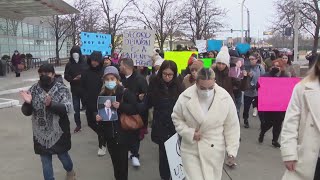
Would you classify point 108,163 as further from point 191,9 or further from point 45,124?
point 191,9

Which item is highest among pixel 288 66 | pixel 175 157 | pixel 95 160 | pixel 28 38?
pixel 28 38

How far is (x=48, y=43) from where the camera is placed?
48.6 m

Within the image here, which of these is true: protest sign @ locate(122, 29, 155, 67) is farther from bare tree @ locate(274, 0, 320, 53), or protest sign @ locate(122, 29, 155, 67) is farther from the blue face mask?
bare tree @ locate(274, 0, 320, 53)

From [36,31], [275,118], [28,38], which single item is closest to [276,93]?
[275,118]

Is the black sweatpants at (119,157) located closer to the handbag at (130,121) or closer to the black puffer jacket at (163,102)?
the handbag at (130,121)

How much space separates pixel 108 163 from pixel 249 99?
13.7ft

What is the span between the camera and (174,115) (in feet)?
13.8

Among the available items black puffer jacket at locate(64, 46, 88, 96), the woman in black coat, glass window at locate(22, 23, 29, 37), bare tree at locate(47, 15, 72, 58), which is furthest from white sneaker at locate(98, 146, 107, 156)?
bare tree at locate(47, 15, 72, 58)

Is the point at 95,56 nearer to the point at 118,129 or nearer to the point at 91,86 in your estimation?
the point at 91,86

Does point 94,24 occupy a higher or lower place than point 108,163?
higher

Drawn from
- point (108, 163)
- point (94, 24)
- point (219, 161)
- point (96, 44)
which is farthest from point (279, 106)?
point (94, 24)

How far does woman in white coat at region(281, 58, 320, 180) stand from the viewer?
3.40 metres

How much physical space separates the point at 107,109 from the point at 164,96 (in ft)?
2.37

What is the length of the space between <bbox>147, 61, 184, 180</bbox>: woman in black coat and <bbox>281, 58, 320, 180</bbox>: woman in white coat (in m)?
1.99
